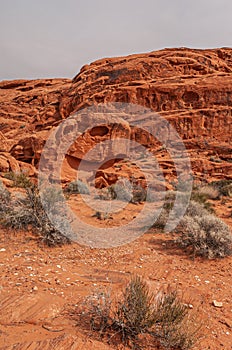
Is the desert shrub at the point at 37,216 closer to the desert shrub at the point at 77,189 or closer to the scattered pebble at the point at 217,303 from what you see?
the scattered pebble at the point at 217,303

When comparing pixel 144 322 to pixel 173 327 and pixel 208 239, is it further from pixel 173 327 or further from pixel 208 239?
pixel 208 239

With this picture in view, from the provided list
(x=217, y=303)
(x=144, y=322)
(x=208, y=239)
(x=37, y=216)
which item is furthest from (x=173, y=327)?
(x=37, y=216)

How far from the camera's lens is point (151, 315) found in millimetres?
2143

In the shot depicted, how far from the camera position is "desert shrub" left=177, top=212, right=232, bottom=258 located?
4.21m

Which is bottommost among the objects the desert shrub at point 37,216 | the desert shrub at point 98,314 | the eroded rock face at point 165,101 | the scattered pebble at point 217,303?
the scattered pebble at point 217,303

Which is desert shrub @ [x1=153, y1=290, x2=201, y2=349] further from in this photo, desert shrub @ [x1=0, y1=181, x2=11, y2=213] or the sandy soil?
desert shrub @ [x1=0, y1=181, x2=11, y2=213]

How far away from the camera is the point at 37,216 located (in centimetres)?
480

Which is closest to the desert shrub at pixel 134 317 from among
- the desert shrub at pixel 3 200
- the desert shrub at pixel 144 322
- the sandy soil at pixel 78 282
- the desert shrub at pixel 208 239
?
the desert shrub at pixel 144 322

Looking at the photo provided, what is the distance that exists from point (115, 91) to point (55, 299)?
1754 cm

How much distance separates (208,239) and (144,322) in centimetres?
264

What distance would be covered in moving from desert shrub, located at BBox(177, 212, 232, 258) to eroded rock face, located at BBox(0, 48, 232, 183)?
9.47 meters

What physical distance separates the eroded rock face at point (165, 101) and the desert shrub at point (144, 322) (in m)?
11.4

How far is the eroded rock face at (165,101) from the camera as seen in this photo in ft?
49.1

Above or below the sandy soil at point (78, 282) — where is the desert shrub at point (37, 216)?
above
